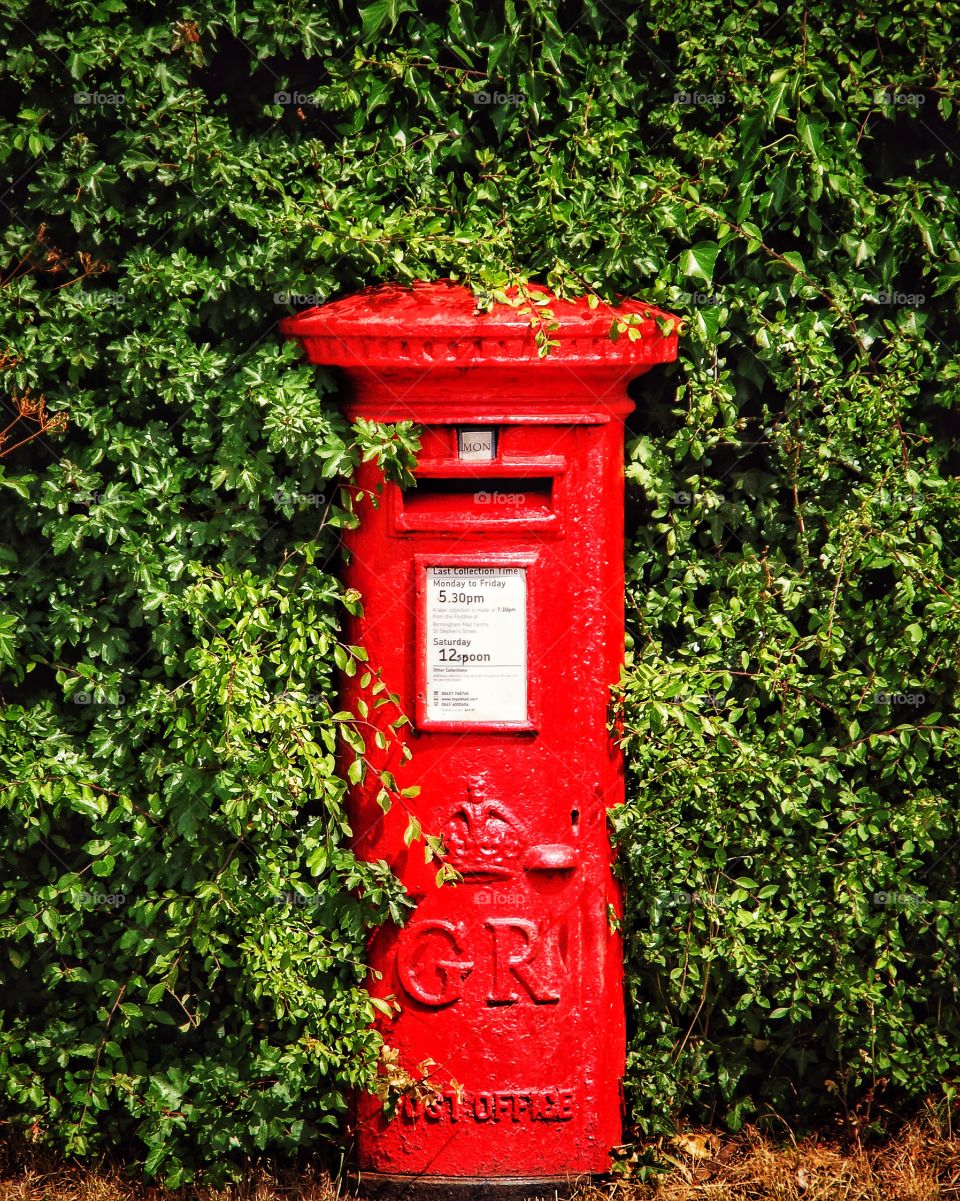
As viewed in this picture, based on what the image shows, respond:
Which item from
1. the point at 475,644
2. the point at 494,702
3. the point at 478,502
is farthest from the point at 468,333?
the point at 494,702

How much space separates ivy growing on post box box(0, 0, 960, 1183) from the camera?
132 inches

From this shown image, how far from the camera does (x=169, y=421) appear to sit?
11.6ft

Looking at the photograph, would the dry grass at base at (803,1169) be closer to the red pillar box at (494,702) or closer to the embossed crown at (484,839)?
the red pillar box at (494,702)

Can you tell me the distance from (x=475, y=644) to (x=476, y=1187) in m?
1.39

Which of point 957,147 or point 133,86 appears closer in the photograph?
point 133,86

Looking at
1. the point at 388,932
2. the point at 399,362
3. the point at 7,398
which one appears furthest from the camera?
the point at 7,398

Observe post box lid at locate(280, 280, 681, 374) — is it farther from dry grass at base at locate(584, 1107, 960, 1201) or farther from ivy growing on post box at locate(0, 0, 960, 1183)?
dry grass at base at locate(584, 1107, 960, 1201)

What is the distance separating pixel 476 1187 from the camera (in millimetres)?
3318

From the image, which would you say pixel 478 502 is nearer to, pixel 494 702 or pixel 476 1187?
pixel 494 702

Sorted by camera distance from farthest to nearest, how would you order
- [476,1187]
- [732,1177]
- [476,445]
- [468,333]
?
[732,1177], [476,1187], [476,445], [468,333]

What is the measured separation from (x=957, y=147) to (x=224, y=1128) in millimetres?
3371

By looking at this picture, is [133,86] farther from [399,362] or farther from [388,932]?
[388,932]

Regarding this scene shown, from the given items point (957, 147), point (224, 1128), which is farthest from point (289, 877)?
point (957, 147)

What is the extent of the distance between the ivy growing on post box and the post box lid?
0.61 feet
